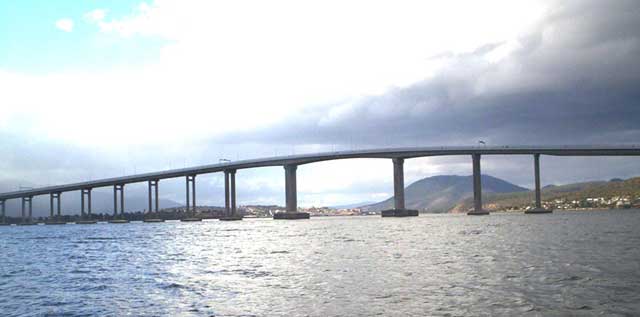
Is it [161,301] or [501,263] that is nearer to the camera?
[161,301]

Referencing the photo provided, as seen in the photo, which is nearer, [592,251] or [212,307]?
[212,307]

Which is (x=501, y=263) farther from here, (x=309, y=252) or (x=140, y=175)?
(x=140, y=175)

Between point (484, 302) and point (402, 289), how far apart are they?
415 centimetres

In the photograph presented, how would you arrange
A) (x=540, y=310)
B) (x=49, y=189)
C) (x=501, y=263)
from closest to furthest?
1. (x=540, y=310)
2. (x=501, y=263)
3. (x=49, y=189)

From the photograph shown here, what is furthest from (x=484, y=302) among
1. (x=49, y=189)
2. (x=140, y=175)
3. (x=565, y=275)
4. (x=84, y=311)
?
(x=49, y=189)

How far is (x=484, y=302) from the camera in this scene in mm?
20781

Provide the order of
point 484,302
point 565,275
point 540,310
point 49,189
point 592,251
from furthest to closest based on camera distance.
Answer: point 49,189 → point 592,251 → point 565,275 → point 484,302 → point 540,310

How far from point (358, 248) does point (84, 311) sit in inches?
1065

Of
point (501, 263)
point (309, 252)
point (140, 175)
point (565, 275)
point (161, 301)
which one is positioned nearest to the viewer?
point (161, 301)

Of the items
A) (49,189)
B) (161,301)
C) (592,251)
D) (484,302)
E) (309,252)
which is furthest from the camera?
(49,189)

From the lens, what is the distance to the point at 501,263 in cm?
3228

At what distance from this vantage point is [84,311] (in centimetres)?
2203

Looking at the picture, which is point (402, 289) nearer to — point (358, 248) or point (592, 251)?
point (592, 251)

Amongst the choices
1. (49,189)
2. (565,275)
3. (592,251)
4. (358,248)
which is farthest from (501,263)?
(49,189)
